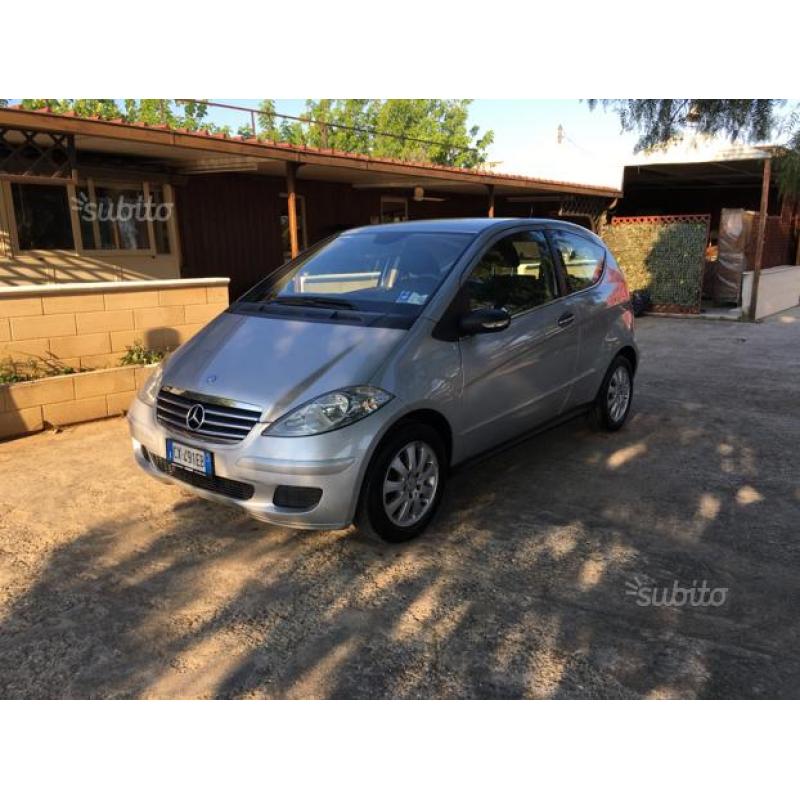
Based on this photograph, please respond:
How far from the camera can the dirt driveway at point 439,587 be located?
254cm

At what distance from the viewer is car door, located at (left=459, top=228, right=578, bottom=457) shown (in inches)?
150

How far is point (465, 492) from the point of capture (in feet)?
14.1

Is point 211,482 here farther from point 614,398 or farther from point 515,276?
point 614,398

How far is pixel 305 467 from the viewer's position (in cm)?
307

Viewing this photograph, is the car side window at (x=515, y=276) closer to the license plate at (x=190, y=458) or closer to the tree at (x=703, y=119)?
the license plate at (x=190, y=458)

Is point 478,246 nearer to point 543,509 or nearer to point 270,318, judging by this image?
point 270,318

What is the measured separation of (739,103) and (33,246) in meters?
9.18

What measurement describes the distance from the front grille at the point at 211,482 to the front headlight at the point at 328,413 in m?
0.33

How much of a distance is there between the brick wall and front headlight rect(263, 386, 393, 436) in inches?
147

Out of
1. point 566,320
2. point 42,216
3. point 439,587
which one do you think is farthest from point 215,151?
point 439,587

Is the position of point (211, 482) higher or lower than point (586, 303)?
lower

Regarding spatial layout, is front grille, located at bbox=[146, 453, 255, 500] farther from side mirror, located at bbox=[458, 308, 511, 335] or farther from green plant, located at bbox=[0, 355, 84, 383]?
green plant, located at bbox=[0, 355, 84, 383]

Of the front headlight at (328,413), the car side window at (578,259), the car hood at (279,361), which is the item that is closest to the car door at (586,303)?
the car side window at (578,259)

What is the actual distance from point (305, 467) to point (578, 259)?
290 cm
